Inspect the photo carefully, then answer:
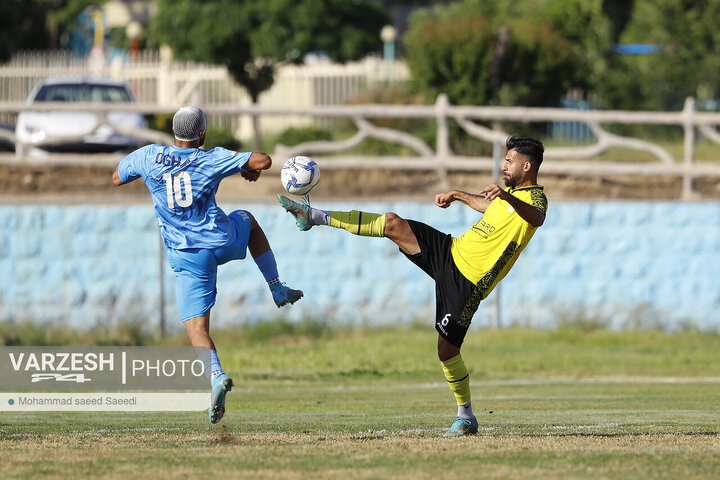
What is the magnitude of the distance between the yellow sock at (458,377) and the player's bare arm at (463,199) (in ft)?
3.73

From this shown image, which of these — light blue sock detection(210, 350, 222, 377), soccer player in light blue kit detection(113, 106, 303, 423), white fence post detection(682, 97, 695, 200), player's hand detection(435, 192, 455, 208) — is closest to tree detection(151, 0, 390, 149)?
white fence post detection(682, 97, 695, 200)

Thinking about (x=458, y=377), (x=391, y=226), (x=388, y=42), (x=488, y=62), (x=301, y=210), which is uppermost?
(x=388, y=42)

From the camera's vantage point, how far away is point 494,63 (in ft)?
88.8

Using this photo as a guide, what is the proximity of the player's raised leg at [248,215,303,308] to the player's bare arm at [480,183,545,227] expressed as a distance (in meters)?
1.83

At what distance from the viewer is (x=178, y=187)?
9094 millimetres

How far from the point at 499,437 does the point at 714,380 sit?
712cm

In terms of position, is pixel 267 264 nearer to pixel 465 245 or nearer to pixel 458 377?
pixel 465 245

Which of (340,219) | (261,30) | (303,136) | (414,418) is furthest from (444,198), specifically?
(261,30)

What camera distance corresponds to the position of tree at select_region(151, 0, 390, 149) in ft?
97.0

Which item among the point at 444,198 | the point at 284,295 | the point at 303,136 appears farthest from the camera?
the point at 303,136

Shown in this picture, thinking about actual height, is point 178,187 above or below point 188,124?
below

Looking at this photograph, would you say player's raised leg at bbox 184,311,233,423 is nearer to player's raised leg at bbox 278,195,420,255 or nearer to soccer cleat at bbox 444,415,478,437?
player's raised leg at bbox 278,195,420,255

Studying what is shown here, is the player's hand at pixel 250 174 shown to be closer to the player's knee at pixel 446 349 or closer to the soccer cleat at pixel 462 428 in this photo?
the player's knee at pixel 446 349

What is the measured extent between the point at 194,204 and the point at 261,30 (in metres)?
21.2
